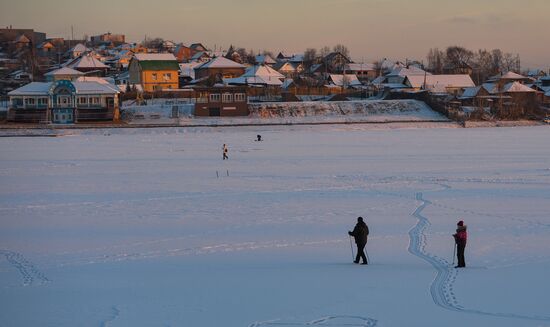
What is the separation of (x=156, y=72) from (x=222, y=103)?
18.9m

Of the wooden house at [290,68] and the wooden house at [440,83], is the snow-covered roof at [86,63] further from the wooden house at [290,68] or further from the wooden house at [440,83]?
the wooden house at [440,83]

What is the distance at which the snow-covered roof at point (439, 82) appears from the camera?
7838 centimetres

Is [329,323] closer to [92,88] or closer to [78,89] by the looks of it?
[92,88]

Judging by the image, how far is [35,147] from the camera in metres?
38.6

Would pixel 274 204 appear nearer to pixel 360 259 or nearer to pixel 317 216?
pixel 317 216

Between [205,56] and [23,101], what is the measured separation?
6763 centimetres

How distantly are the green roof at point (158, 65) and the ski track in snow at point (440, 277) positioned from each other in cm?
6323

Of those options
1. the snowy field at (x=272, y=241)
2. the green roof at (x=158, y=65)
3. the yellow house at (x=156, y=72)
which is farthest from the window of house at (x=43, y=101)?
the snowy field at (x=272, y=241)

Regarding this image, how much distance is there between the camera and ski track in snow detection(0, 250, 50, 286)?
1103cm

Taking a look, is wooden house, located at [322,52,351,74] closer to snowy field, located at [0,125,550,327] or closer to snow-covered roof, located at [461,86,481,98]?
snow-covered roof, located at [461,86,481,98]

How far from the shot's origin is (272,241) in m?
13.9

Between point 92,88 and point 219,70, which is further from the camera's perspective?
point 219,70

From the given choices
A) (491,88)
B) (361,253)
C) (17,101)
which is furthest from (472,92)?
(361,253)

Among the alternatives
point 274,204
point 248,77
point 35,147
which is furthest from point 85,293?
point 248,77
